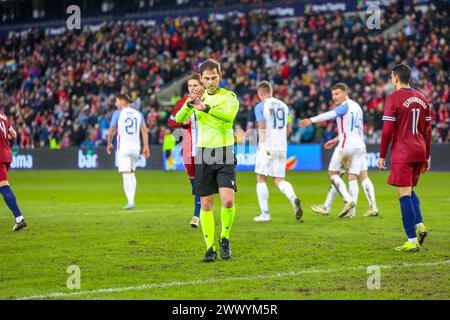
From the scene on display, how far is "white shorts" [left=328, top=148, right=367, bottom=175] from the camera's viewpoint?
16.0 m

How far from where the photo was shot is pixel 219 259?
1009 centimetres

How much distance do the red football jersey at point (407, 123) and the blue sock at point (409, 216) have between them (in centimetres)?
54

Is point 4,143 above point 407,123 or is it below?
below

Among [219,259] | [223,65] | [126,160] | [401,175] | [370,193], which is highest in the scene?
[223,65]

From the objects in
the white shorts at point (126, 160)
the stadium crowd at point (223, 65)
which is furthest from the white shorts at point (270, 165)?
the stadium crowd at point (223, 65)

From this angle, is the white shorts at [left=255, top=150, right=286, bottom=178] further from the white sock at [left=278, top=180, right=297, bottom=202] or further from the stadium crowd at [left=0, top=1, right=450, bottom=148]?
the stadium crowd at [left=0, top=1, right=450, bottom=148]

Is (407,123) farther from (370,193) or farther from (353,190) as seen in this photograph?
(353,190)

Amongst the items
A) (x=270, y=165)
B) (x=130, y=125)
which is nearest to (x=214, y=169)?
(x=270, y=165)

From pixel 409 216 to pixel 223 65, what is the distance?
89.9ft

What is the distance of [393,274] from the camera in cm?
880

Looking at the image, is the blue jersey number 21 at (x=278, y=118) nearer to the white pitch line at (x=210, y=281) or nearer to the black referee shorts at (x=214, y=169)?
the black referee shorts at (x=214, y=169)

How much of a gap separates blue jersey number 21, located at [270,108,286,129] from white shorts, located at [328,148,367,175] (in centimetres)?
131

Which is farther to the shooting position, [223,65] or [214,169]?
[223,65]

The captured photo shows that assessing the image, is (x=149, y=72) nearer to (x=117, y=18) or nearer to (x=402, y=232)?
(x=117, y=18)
